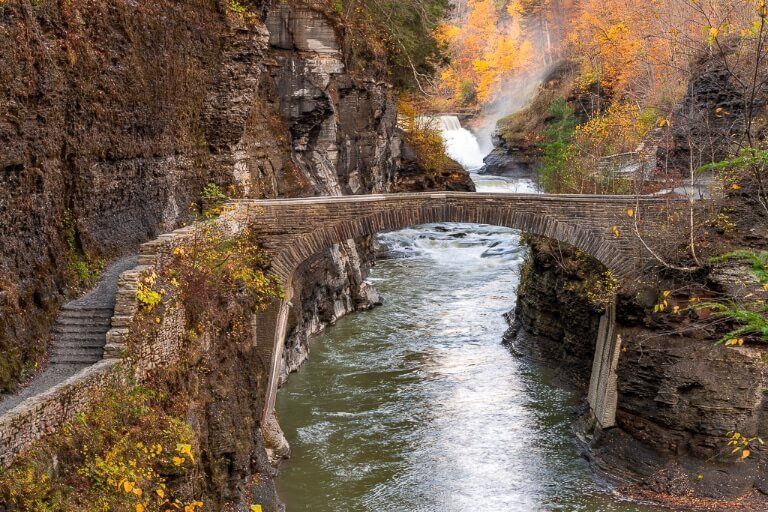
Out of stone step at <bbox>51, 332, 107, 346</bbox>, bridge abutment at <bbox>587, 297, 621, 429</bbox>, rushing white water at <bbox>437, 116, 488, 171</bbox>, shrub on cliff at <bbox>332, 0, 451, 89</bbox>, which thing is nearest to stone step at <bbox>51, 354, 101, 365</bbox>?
stone step at <bbox>51, 332, 107, 346</bbox>

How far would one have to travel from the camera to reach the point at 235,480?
13.1m

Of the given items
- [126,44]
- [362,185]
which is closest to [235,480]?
[126,44]

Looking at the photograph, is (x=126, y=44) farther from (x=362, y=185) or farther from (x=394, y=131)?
(x=394, y=131)

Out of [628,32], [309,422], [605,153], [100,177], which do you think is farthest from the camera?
[628,32]

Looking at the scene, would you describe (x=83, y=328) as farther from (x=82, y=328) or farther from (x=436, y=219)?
(x=436, y=219)

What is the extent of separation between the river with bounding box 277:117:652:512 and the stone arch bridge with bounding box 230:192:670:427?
225cm

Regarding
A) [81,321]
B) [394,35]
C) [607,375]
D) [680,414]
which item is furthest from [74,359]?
[394,35]

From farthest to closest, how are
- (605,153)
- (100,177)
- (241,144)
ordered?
(605,153) → (241,144) → (100,177)

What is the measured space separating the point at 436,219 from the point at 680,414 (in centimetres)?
631

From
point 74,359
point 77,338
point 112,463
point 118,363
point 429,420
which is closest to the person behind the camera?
point 112,463

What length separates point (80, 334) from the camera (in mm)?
12289

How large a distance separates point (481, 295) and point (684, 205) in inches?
555

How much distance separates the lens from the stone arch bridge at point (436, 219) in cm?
1667

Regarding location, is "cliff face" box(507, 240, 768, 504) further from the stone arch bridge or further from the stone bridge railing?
the stone arch bridge
